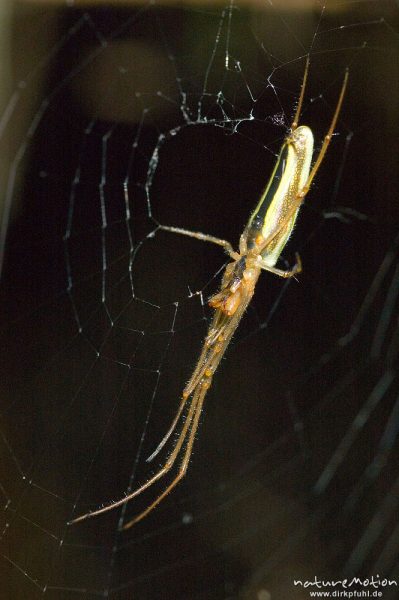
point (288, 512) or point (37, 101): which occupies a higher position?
point (37, 101)

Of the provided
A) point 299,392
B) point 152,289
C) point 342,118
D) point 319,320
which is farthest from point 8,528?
point 342,118

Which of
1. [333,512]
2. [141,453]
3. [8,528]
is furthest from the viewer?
[333,512]

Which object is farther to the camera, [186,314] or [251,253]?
[186,314]

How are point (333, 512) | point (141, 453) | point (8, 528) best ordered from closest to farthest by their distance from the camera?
point (8, 528) → point (141, 453) → point (333, 512)

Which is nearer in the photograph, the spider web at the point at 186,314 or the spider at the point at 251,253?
the spider at the point at 251,253

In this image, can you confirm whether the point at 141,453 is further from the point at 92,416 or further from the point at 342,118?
the point at 342,118
